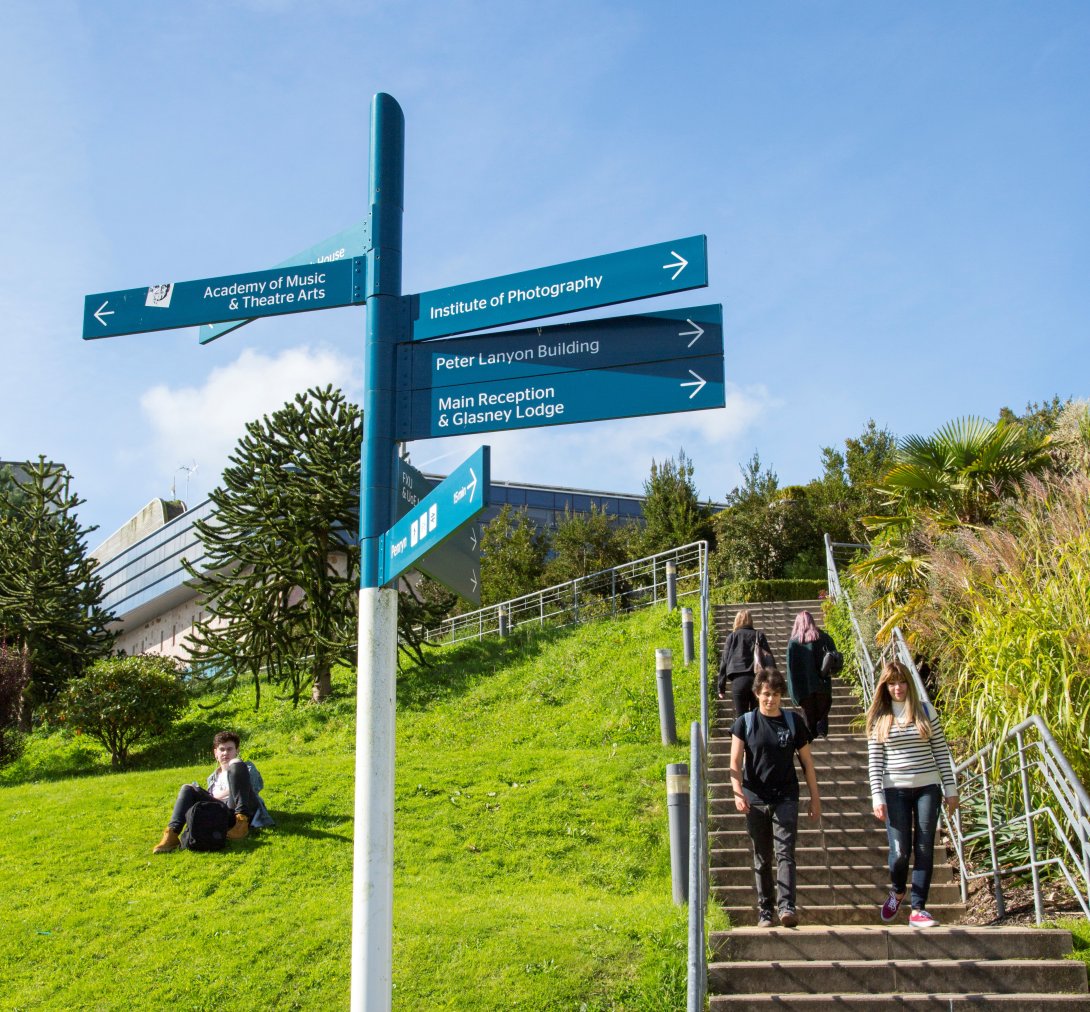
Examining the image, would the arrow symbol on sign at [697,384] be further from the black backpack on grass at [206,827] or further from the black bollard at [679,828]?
the black backpack on grass at [206,827]

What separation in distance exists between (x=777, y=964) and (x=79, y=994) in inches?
177

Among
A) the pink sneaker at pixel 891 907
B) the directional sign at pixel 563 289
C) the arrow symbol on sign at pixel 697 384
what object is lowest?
the pink sneaker at pixel 891 907

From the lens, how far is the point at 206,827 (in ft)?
34.8

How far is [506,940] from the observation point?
7918 mm

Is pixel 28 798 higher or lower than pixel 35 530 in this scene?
lower

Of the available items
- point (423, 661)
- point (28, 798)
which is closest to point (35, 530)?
point (423, 661)

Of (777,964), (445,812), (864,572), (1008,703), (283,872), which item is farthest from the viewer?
(864,572)

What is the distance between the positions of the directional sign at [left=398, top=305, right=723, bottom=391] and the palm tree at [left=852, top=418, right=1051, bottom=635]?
31.3 feet

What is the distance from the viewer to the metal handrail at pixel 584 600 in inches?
981

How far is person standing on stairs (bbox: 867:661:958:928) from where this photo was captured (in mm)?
7332

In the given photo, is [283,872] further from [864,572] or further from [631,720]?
[864,572]

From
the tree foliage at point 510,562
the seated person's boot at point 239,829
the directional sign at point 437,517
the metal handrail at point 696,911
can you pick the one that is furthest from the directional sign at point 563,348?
the tree foliage at point 510,562

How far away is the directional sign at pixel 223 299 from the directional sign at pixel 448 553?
0.99 meters

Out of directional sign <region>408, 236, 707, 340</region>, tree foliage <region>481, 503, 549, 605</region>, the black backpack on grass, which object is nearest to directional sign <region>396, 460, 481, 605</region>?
directional sign <region>408, 236, 707, 340</region>
